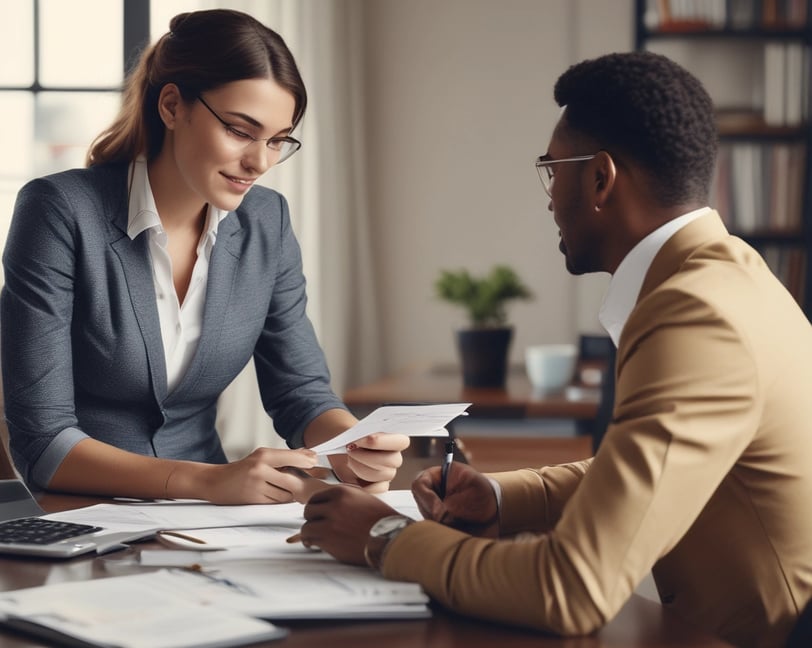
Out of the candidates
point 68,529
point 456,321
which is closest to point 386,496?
point 68,529

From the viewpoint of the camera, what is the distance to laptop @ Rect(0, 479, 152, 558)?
114 centimetres

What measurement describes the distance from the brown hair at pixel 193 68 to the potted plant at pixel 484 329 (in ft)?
4.67

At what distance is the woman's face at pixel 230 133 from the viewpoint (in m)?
1.70

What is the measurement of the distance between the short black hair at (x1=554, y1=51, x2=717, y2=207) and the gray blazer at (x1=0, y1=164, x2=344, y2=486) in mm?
830

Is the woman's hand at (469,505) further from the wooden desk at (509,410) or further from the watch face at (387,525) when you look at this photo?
the wooden desk at (509,410)

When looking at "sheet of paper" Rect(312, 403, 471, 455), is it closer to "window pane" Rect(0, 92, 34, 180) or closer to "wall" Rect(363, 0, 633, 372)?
"window pane" Rect(0, 92, 34, 180)

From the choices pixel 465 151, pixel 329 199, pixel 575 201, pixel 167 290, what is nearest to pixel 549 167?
pixel 575 201

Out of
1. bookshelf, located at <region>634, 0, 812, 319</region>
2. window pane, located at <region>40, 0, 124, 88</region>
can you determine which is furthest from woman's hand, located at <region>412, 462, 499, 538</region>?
bookshelf, located at <region>634, 0, 812, 319</region>

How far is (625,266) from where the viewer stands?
3.92ft

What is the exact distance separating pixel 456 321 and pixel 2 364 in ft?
12.1

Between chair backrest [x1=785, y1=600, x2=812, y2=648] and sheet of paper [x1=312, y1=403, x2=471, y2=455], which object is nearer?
chair backrest [x1=785, y1=600, x2=812, y2=648]

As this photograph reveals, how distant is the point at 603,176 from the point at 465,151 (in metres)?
4.00

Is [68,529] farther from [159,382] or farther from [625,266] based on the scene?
[625,266]

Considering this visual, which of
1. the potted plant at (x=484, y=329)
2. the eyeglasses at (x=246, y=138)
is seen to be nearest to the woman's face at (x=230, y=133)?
the eyeglasses at (x=246, y=138)
